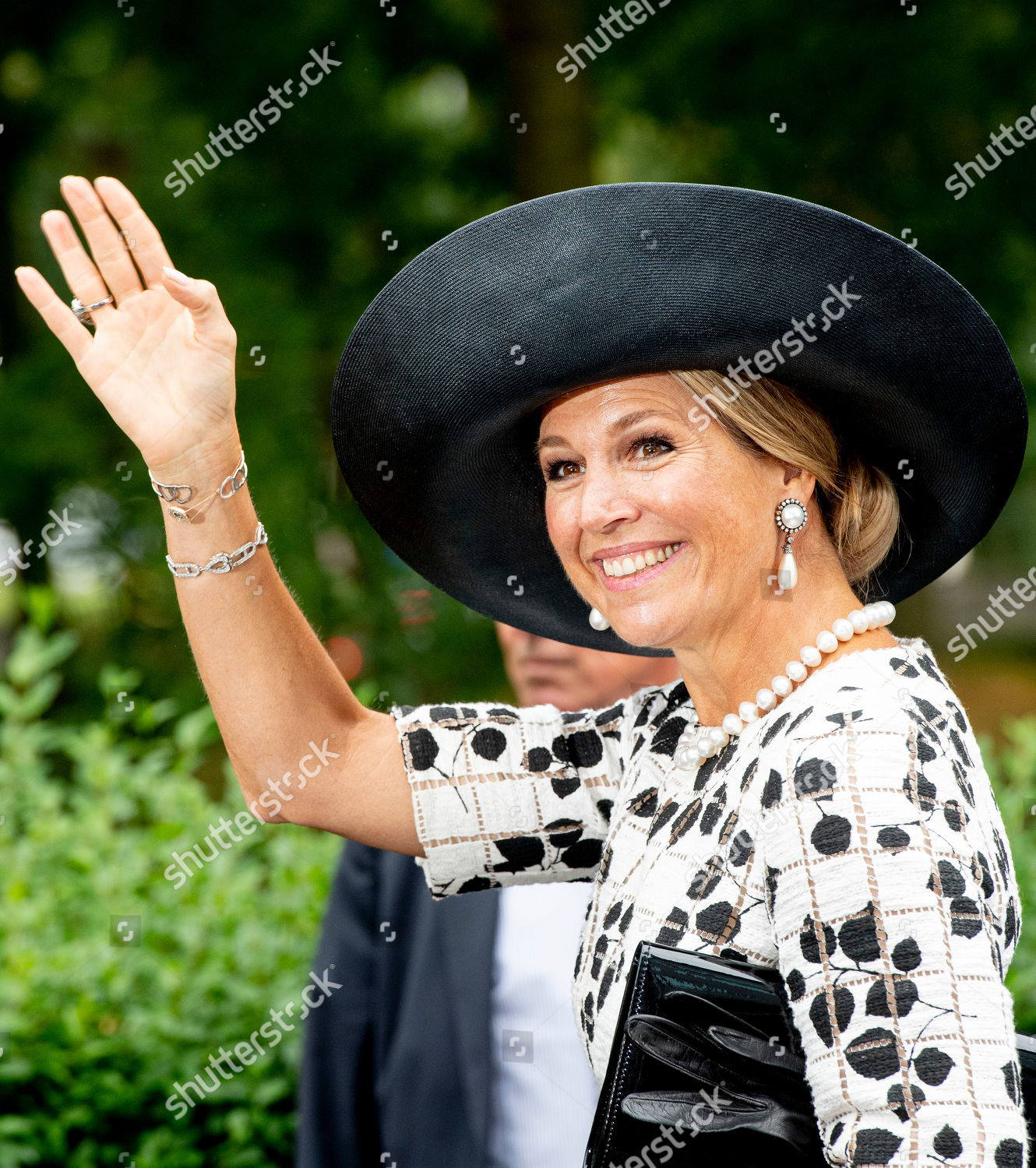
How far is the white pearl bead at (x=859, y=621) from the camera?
1.68 metres

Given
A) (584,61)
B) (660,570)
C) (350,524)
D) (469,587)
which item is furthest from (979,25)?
(660,570)

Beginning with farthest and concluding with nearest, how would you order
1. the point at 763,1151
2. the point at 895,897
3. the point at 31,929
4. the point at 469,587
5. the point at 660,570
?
the point at 31,929 < the point at 469,587 < the point at 660,570 < the point at 763,1151 < the point at 895,897

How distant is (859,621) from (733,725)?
22 cm

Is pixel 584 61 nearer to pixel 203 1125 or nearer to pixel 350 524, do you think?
pixel 350 524

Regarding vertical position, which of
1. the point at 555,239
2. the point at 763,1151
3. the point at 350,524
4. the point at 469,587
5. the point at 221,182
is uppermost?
the point at 221,182

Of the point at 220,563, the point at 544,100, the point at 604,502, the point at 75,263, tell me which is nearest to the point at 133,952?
the point at 220,563

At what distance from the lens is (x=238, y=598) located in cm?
188

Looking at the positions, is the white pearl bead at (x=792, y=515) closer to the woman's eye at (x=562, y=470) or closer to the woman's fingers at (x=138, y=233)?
the woman's eye at (x=562, y=470)

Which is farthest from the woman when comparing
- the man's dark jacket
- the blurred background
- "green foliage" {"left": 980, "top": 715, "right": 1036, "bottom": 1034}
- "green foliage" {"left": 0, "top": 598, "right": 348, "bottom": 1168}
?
the blurred background

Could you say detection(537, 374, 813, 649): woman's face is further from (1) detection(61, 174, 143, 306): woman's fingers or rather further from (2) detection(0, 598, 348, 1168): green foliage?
(2) detection(0, 598, 348, 1168): green foliage

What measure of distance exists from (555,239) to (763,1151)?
1200 mm

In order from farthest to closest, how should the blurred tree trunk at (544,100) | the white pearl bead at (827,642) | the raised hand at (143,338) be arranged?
1. the blurred tree trunk at (544,100)
2. the raised hand at (143,338)
3. the white pearl bead at (827,642)

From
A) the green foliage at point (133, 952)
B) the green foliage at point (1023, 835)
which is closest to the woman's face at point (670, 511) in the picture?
the green foliage at point (1023, 835)

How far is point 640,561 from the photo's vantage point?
175 centimetres
